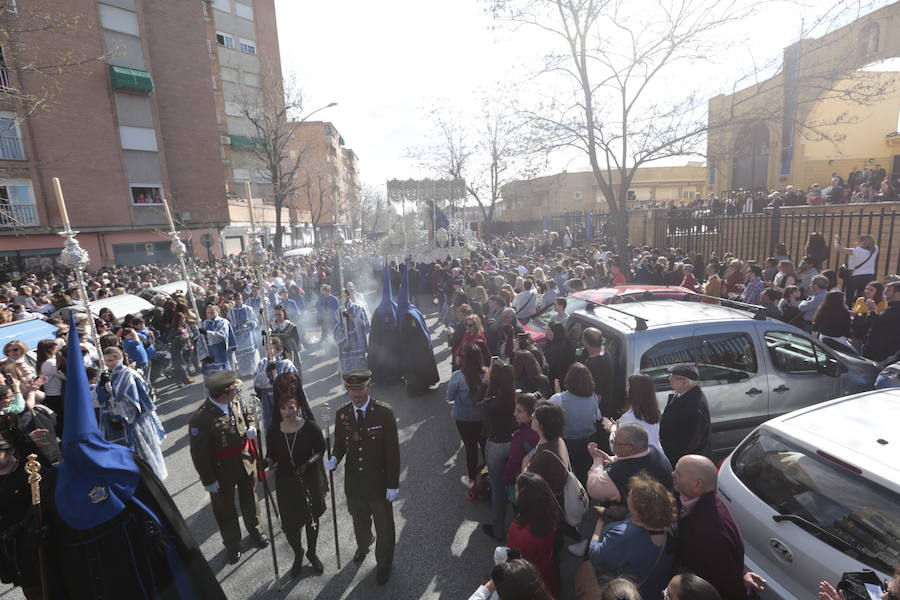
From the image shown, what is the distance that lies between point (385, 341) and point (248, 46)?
1849 inches

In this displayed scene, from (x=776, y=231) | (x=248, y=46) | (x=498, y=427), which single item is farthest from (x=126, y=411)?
(x=248, y=46)

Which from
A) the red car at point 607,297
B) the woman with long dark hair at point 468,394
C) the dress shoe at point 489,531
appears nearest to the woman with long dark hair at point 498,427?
the dress shoe at point 489,531

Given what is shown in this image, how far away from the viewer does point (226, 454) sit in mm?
4066

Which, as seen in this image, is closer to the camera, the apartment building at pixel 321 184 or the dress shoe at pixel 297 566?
the dress shoe at pixel 297 566

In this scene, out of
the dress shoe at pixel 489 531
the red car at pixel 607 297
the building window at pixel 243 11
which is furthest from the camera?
the building window at pixel 243 11

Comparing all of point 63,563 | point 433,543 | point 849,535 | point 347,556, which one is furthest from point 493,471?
point 63,563

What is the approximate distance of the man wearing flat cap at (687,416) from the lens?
3801mm

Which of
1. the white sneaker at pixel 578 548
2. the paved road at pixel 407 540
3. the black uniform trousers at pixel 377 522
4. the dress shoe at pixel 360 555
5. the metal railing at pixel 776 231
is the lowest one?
the paved road at pixel 407 540

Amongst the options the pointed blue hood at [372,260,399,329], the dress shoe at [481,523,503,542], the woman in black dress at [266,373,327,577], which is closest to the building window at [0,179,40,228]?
the pointed blue hood at [372,260,399,329]

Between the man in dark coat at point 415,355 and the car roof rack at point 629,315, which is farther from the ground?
the car roof rack at point 629,315

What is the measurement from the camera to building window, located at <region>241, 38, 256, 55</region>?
4284 centimetres

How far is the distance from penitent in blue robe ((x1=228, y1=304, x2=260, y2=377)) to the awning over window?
2533 centimetres

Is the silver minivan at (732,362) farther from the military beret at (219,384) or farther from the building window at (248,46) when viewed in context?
the building window at (248,46)

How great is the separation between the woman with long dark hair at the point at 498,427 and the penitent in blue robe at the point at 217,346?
564cm
